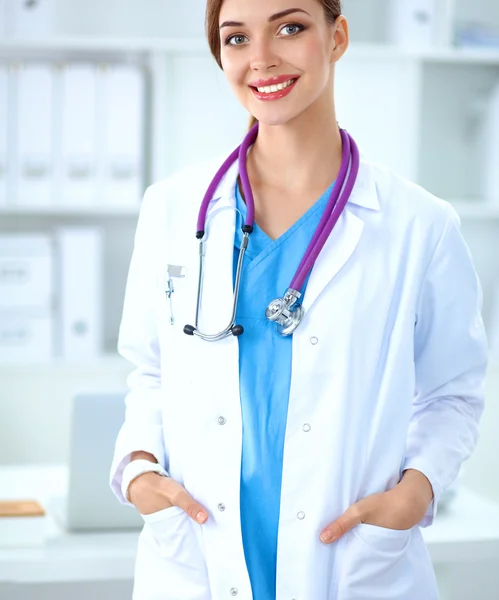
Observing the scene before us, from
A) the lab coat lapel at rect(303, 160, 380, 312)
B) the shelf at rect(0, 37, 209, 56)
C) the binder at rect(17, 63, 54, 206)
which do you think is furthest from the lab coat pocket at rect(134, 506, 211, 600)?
the shelf at rect(0, 37, 209, 56)

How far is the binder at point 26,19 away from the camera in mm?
2652

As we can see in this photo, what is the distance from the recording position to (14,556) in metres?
1.49

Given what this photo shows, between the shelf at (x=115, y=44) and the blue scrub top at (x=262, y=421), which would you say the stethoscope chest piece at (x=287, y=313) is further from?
the shelf at (x=115, y=44)

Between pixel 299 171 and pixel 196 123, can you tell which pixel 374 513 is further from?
pixel 196 123

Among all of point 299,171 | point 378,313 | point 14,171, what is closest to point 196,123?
point 14,171

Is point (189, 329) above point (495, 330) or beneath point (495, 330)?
above

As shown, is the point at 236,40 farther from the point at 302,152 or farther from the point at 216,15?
the point at 302,152

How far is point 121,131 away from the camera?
260 cm

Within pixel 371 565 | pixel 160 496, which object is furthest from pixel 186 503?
pixel 371 565

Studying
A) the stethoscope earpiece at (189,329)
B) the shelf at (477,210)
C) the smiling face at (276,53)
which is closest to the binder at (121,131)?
A: the shelf at (477,210)

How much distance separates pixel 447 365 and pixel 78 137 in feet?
5.28

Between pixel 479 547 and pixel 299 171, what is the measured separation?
0.79 metres

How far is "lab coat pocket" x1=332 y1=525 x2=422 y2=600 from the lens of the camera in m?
1.19

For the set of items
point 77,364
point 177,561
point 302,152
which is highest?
point 302,152
